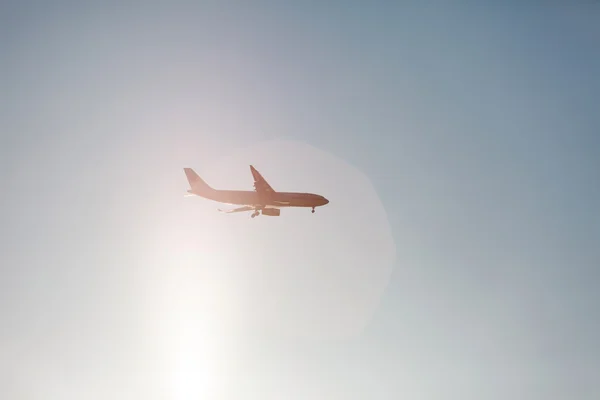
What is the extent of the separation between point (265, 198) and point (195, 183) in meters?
28.3

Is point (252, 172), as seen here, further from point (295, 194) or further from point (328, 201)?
point (328, 201)

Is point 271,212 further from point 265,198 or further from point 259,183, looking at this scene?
point 259,183

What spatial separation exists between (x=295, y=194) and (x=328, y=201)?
1126 centimetres

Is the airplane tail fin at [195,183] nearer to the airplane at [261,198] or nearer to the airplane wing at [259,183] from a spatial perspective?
the airplane at [261,198]

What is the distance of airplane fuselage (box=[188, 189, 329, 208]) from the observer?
145500mm

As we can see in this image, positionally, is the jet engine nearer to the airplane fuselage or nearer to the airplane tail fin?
the airplane fuselage

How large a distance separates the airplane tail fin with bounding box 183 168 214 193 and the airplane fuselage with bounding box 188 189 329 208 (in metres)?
0.78

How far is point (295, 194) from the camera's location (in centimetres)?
15062

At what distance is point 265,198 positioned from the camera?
14512 centimetres

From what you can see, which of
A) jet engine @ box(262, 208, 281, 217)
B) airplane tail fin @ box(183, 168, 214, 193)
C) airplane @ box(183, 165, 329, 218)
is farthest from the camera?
airplane tail fin @ box(183, 168, 214, 193)

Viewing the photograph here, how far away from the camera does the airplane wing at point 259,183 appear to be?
139m

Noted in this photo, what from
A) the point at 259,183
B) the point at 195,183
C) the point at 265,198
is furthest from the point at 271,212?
the point at 195,183

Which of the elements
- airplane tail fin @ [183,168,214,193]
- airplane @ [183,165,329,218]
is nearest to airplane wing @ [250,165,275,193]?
airplane @ [183,165,329,218]

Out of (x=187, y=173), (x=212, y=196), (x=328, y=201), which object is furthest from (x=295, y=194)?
(x=187, y=173)
